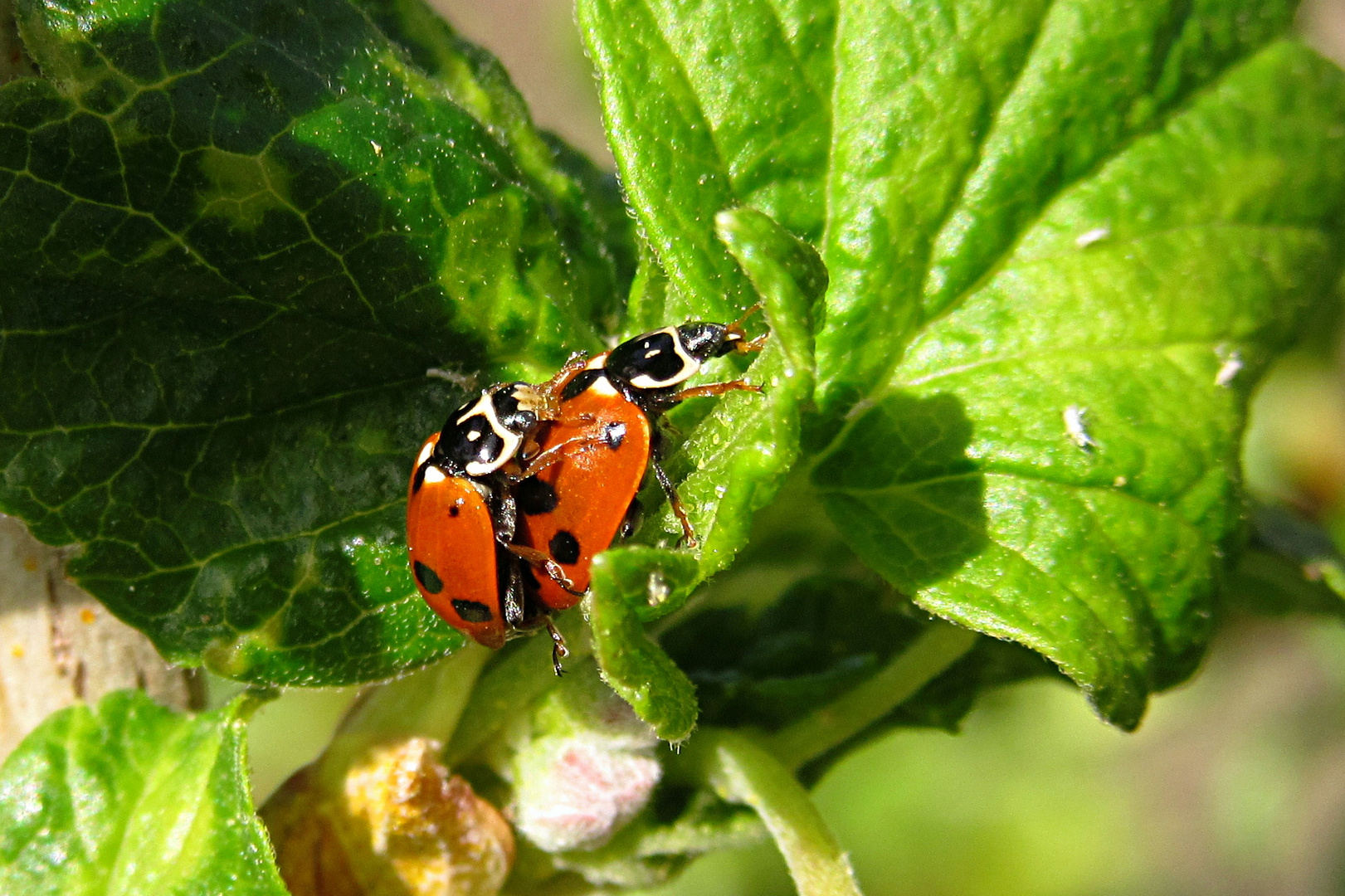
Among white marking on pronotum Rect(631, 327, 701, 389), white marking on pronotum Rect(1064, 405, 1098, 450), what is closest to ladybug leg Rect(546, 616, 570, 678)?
white marking on pronotum Rect(631, 327, 701, 389)

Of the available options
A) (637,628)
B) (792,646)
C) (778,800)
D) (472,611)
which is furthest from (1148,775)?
(637,628)

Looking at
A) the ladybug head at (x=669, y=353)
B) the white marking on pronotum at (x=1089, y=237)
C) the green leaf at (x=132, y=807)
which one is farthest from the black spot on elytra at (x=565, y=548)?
the white marking on pronotum at (x=1089, y=237)

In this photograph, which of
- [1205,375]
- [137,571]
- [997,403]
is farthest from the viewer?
[1205,375]

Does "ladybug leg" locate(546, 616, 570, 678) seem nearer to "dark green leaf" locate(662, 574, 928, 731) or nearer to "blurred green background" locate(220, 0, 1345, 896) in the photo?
"dark green leaf" locate(662, 574, 928, 731)

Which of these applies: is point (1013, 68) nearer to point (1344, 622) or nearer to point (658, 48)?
point (658, 48)

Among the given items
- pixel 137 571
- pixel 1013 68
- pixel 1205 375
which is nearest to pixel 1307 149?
pixel 1205 375

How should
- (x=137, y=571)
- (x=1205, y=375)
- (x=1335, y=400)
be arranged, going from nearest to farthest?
(x=137, y=571)
(x=1205, y=375)
(x=1335, y=400)

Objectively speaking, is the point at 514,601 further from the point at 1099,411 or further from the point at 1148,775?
the point at 1148,775
